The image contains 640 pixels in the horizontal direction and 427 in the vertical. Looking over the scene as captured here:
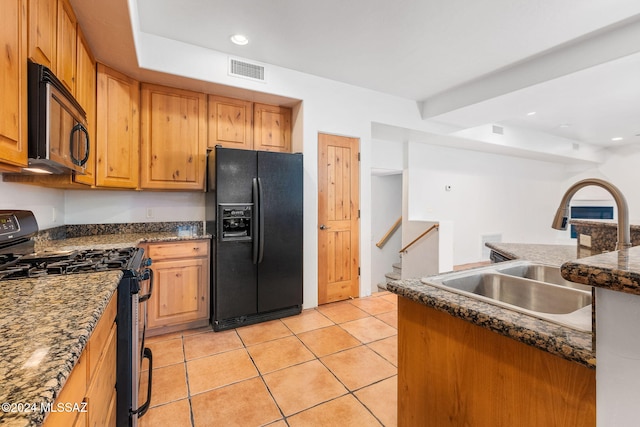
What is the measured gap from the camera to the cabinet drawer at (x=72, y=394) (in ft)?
1.95

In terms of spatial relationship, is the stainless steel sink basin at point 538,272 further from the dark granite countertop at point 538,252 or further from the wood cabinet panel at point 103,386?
the wood cabinet panel at point 103,386

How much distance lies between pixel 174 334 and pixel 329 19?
309 centimetres

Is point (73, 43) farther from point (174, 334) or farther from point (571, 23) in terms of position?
point (571, 23)

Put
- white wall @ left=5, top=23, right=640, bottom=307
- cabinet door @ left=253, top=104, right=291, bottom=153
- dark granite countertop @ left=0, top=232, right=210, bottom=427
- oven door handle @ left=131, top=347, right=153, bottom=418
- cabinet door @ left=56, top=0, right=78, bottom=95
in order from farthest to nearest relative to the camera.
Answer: cabinet door @ left=253, top=104, right=291, bottom=153, white wall @ left=5, top=23, right=640, bottom=307, cabinet door @ left=56, top=0, right=78, bottom=95, oven door handle @ left=131, top=347, right=153, bottom=418, dark granite countertop @ left=0, top=232, right=210, bottom=427

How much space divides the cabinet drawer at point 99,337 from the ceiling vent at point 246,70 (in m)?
2.46

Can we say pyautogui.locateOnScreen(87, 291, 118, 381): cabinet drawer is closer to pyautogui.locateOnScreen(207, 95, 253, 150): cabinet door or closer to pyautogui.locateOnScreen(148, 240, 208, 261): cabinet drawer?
pyautogui.locateOnScreen(148, 240, 208, 261): cabinet drawer

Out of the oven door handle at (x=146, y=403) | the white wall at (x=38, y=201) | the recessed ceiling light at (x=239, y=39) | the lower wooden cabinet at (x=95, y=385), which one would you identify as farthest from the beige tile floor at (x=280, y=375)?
the recessed ceiling light at (x=239, y=39)

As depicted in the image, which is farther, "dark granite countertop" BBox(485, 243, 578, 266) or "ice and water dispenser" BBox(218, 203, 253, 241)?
"ice and water dispenser" BBox(218, 203, 253, 241)

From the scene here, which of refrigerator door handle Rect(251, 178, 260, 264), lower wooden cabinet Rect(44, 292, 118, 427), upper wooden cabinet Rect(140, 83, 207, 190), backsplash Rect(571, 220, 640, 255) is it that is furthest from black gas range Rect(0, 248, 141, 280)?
backsplash Rect(571, 220, 640, 255)

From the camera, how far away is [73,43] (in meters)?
1.89

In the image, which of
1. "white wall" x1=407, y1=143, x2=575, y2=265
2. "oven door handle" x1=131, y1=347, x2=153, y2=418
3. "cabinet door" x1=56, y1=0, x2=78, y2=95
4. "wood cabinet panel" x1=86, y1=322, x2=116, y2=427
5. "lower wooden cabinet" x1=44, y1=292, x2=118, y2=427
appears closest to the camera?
"lower wooden cabinet" x1=44, y1=292, x2=118, y2=427

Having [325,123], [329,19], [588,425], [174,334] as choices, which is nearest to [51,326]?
[588,425]

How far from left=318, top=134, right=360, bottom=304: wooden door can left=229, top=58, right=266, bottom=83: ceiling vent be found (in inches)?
36.0

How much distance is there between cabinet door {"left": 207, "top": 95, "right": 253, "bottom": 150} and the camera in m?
3.11
